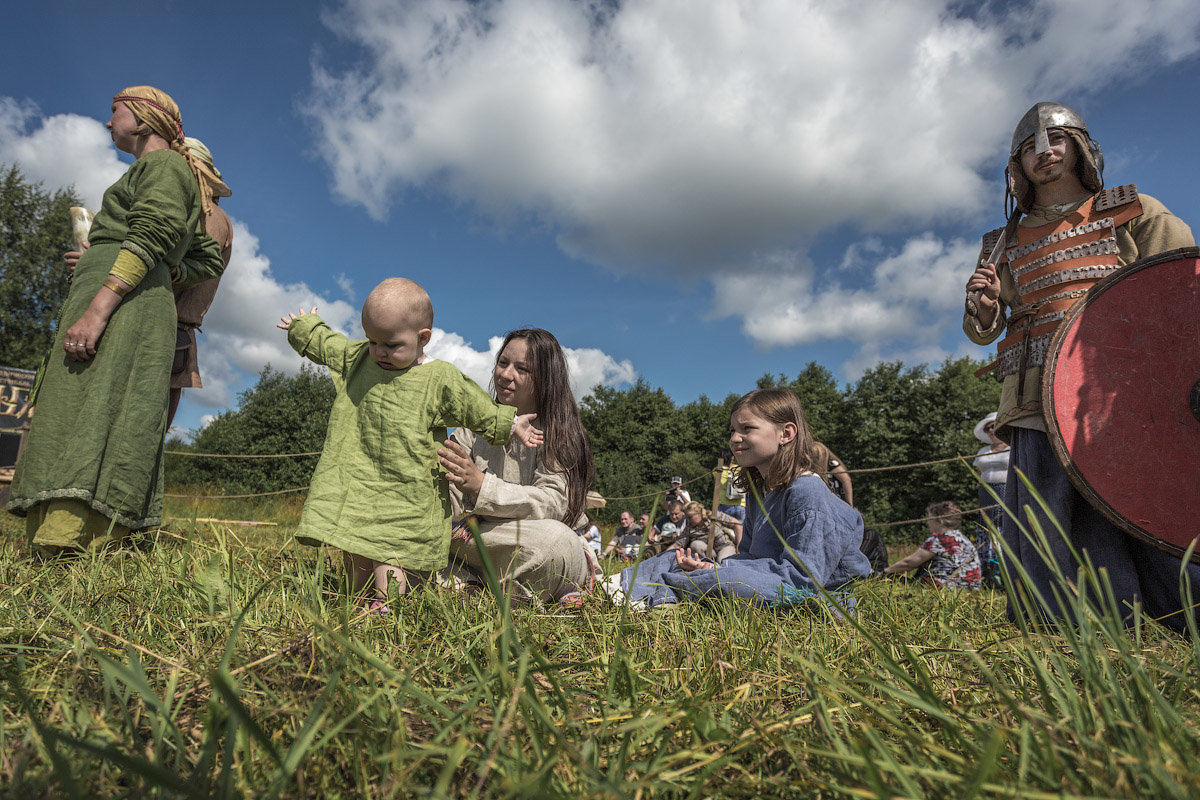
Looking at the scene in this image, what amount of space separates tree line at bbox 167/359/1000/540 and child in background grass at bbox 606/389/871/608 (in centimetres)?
1122

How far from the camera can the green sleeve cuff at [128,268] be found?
2582 millimetres

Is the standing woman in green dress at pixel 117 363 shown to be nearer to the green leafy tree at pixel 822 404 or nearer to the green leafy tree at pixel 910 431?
the green leafy tree at pixel 910 431

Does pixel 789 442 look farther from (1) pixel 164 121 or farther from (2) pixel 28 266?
(2) pixel 28 266

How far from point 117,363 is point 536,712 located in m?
2.63

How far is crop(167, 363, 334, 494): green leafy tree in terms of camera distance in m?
20.5

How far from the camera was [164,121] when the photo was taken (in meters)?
2.92

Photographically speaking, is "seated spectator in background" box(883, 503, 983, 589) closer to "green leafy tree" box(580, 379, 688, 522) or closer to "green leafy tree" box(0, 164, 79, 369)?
"green leafy tree" box(580, 379, 688, 522)

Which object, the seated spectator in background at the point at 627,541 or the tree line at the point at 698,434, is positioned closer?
the seated spectator in background at the point at 627,541

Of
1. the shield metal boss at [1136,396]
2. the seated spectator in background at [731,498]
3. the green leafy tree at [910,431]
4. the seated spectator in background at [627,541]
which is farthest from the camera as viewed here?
the green leafy tree at [910,431]

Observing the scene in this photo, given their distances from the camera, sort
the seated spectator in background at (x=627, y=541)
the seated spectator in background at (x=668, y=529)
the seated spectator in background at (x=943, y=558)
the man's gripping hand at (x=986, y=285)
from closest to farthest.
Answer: the man's gripping hand at (x=986, y=285) < the seated spectator in background at (x=943, y=558) < the seated spectator in background at (x=627, y=541) < the seated spectator in background at (x=668, y=529)

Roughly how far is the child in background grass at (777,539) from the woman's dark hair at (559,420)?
0.44 meters

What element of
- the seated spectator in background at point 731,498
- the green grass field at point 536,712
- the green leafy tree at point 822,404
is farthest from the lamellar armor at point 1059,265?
the green leafy tree at point 822,404

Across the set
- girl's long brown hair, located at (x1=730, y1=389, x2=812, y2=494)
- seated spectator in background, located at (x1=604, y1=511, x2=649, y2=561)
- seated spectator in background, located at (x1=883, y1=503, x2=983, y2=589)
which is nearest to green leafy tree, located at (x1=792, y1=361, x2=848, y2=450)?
seated spectator in background, located at (x1=604, y1=511, x2=649, y2=561)

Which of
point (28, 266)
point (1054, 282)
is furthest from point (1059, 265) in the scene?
point (28, 266)
